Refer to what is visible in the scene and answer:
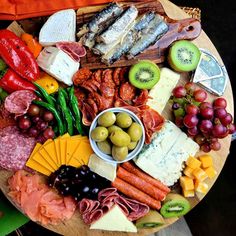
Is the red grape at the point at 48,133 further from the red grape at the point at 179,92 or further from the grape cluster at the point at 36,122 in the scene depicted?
the red grape at the point at 179,92

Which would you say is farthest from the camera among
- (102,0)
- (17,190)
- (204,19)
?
(204,19)

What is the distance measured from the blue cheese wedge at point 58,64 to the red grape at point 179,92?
2.24 ft

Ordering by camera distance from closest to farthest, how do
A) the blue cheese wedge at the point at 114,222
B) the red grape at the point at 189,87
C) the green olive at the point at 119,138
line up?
1. the green olive at the point at 119,138
2. the blue cheese wedge at the point at 114,222
3. the red grape at the point at 189,87

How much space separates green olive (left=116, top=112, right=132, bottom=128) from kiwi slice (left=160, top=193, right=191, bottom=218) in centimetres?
58

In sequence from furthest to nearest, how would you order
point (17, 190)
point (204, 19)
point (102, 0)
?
point (204, 19) < point (102, 0) < point (17, 190)

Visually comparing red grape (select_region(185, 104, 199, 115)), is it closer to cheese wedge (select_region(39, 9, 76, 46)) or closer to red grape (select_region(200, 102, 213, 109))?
red grape (select_region(200, 102, 213, 109))

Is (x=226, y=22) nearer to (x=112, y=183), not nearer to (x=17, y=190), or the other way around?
(x=112, y=183)

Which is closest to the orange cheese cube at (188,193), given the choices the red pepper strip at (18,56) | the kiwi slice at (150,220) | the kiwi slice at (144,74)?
the kiwi slice at (150,220)

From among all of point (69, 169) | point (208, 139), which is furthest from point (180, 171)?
point (69, 169)

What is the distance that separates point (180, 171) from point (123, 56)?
2.86 ft

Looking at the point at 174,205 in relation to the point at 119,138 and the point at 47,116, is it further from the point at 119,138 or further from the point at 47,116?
the point at 47,116

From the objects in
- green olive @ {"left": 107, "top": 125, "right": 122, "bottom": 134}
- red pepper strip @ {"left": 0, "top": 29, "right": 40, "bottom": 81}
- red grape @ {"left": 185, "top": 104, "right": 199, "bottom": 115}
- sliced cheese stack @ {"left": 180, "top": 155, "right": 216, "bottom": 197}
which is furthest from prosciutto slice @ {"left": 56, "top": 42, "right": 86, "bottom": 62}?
sliced cheese stack @ {"left": 180, "top": 155, "right": 216, "bottom": 197}

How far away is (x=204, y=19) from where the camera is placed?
450 centimetres

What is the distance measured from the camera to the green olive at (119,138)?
3248mm
